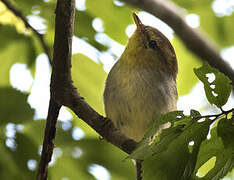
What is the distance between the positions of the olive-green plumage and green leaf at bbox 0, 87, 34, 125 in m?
0.81

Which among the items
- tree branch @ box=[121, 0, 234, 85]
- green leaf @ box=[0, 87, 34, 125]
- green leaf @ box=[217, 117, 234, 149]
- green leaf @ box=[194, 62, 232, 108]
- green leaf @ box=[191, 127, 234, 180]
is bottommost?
green leaf @ box=[0, 87, 34, 125]

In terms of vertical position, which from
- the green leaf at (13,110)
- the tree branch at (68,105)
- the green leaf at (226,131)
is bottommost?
the green leaf at (13,110)

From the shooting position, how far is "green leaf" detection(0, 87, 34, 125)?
2.98 meters

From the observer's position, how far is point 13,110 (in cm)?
301

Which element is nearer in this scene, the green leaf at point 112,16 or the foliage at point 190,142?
the foliage at point 190,142

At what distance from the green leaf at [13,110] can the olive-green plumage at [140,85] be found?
806 mm

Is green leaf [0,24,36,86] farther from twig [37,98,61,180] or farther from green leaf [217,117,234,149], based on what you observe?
green leaf [217,117,234,149]

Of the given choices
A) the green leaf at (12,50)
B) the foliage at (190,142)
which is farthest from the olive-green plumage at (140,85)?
the foliage at (190,142)

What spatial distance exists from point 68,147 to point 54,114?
833 mm

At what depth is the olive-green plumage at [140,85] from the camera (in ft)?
11.4

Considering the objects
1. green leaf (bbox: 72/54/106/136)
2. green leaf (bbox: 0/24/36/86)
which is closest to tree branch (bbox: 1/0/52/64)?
green leaf (bbox: 0/24/36/86)

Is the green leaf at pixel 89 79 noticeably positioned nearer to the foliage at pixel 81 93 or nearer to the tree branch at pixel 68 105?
the foliage at pixel 81 93

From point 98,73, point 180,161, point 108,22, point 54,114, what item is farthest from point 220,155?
point 108,22

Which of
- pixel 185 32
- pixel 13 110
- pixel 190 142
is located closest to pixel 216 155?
pixel 190 142
